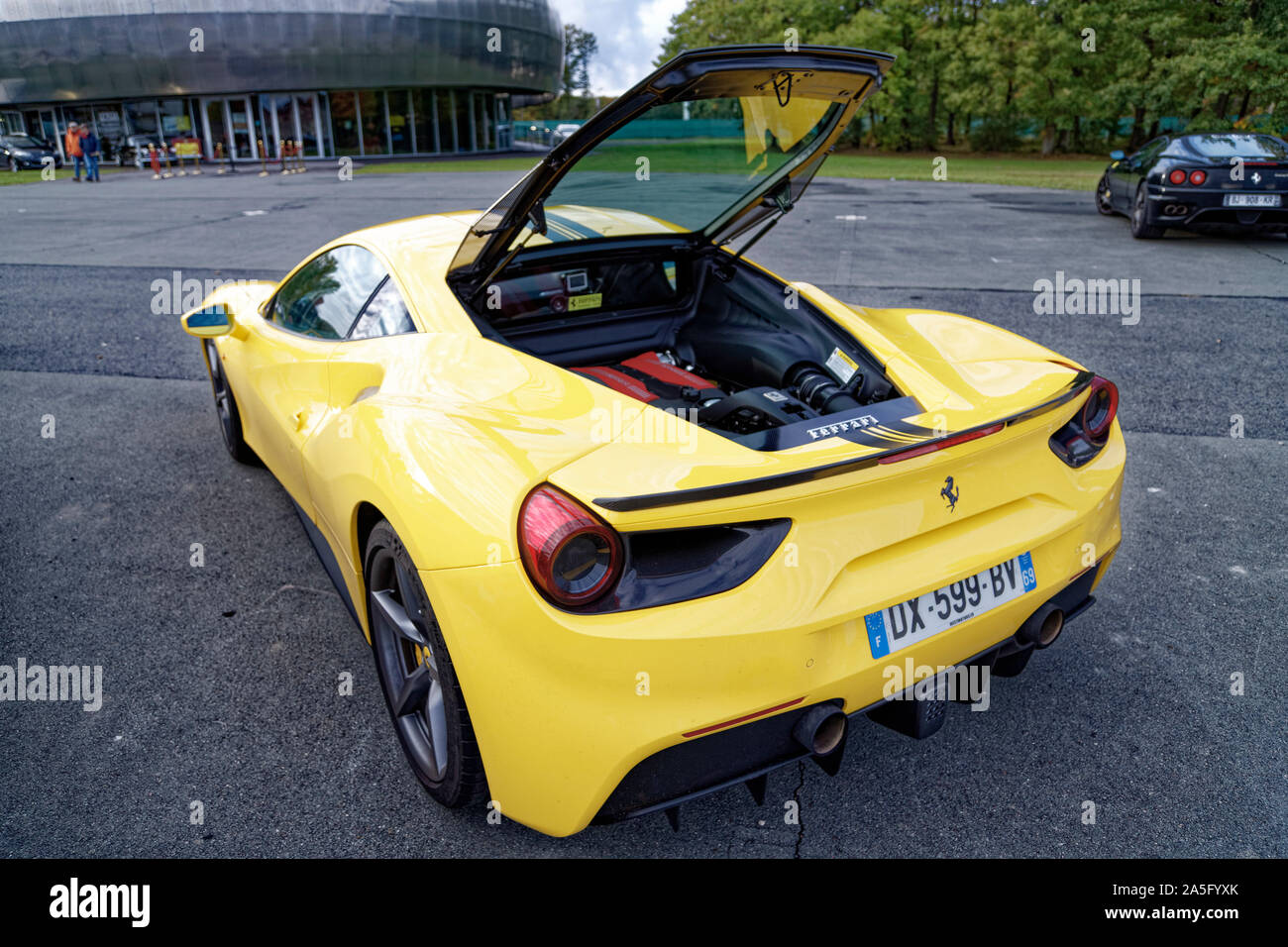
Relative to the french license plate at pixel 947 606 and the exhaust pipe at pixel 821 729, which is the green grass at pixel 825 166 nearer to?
the french license plate at pixel 947 606

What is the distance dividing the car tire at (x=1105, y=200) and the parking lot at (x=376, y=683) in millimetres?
7340

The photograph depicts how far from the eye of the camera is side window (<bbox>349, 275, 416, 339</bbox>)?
278 centimetres

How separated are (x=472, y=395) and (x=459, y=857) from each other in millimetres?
1141

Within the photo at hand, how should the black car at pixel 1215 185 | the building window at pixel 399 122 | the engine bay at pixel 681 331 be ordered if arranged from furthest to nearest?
the building window at pixel 399 122, the black car at pixel 1215 185, the engine bay at pixel 681 331

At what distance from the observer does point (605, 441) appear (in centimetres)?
201

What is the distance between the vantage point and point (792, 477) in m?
1.86

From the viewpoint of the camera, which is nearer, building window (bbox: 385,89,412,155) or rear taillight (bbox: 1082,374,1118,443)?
rear taillight (bbox: 1082,374,1118,443)

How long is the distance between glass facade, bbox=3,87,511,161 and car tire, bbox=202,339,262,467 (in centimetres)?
3758

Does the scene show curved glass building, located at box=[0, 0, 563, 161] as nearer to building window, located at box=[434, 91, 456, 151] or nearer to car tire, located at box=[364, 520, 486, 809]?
building window, located at box=[434, 91, 456, 151]

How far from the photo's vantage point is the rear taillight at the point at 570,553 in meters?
1.75

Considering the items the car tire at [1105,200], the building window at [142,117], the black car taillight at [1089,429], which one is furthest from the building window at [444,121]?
the black car taillight at [1089,429]

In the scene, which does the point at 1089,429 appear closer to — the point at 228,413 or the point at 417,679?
the point at 417,679

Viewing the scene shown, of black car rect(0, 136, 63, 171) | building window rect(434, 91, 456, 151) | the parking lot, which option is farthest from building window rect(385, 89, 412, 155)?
the parking lot
